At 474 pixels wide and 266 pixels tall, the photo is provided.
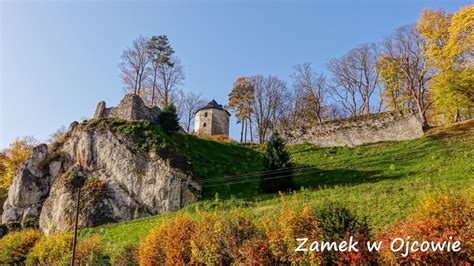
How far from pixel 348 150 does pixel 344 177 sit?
23.1 ft

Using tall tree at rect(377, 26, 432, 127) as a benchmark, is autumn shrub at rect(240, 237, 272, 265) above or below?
below

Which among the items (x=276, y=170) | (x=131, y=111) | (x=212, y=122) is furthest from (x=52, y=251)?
(x=212, y=122)

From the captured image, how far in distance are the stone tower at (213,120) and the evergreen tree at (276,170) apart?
20.9 metres

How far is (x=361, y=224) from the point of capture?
983 cm

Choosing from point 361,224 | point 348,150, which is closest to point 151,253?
point 361,224

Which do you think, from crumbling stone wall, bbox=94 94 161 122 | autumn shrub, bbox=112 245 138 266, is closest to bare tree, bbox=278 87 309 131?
crumbling stone wall, bbox=94 94 161 122

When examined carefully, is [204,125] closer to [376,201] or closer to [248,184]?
[248,184]

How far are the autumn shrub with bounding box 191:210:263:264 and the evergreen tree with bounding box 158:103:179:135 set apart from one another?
17.8 meters

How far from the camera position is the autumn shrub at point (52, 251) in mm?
16328

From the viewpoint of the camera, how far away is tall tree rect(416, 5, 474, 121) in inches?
1134

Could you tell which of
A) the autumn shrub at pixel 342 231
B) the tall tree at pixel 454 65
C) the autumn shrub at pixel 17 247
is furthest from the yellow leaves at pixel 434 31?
the autumn shrub at pixel 17 247

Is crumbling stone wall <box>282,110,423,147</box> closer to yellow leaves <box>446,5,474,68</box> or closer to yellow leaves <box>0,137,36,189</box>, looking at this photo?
yellow leaves <box>446,5,474,68</box>

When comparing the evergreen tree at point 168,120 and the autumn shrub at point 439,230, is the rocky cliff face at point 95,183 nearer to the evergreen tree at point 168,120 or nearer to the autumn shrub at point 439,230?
the evergreen tree at point 168,120

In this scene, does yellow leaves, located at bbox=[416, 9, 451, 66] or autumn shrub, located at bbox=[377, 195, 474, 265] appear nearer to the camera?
autumn shrub, located at bbox=[377, 195, 474, 265]
